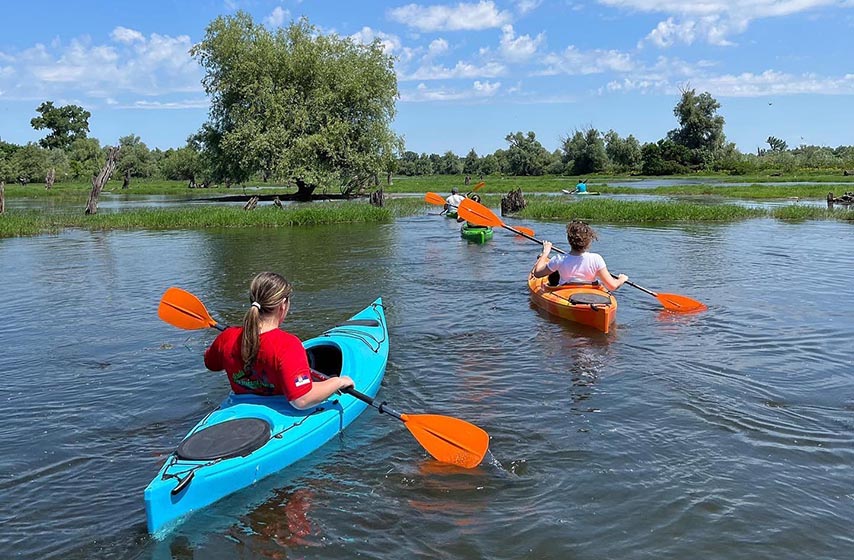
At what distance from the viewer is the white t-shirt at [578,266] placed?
869 cm

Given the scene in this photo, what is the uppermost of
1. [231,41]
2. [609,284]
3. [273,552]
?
[231,41]

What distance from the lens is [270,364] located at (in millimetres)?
4402

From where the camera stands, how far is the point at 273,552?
12.4 ft

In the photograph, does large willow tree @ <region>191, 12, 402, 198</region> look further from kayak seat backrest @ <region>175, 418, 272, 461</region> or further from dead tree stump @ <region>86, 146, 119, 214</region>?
kayak seat backrest @ <region>175, 418, 272, 461</region>

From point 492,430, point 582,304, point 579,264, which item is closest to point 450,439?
point 492,430

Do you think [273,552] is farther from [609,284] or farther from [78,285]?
[78,285]

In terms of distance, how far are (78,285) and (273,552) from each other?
33.2 ft

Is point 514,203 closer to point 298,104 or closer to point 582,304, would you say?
point 298,104

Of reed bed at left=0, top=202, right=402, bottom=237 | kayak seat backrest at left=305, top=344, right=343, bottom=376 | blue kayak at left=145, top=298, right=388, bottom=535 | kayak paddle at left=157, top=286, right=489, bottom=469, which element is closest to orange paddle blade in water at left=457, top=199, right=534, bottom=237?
kayak seat backrest at left=305, top=344, right=343, bottom=376

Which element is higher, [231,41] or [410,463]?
[231,41]

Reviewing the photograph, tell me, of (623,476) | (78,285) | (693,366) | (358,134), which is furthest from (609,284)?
(358,134)

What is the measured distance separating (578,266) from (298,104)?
26.0 meters

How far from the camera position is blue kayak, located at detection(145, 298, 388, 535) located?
3832mm

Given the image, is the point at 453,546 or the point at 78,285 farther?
the point at 78,285
